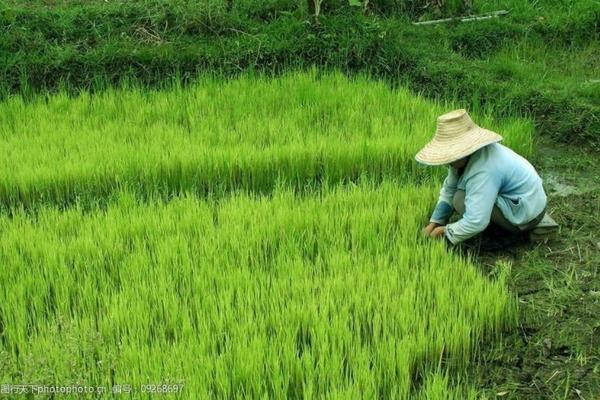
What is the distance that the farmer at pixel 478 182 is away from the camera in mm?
2914

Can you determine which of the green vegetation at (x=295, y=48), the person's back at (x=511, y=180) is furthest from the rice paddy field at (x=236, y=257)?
the green vegetation at (x=295, y=48)

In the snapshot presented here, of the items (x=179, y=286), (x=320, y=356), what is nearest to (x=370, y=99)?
(x=179, y=286)

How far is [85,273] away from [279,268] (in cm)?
80

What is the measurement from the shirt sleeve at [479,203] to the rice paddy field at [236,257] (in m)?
0.15

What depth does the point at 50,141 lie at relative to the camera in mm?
4270

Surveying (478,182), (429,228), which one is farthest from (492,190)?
(429,228)

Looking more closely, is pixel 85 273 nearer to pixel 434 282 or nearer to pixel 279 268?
pixel 279 268

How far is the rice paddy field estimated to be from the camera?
7.48 ft

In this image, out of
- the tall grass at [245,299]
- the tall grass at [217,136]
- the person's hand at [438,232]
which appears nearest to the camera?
the tall grass at [245,299]

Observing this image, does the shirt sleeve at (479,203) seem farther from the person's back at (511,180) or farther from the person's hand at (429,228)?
the person's hand at (429,228)

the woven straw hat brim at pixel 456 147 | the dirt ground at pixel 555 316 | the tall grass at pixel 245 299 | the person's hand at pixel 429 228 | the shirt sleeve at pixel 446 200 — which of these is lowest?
the dirt ground at pixel 555 316

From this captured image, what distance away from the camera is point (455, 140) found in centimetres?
294

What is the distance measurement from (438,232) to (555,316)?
625mm

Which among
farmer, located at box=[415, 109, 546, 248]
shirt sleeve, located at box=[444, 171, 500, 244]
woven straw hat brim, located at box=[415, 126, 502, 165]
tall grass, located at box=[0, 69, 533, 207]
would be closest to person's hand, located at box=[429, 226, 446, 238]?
farmer, located at box=[415, 109, 546, 248]
